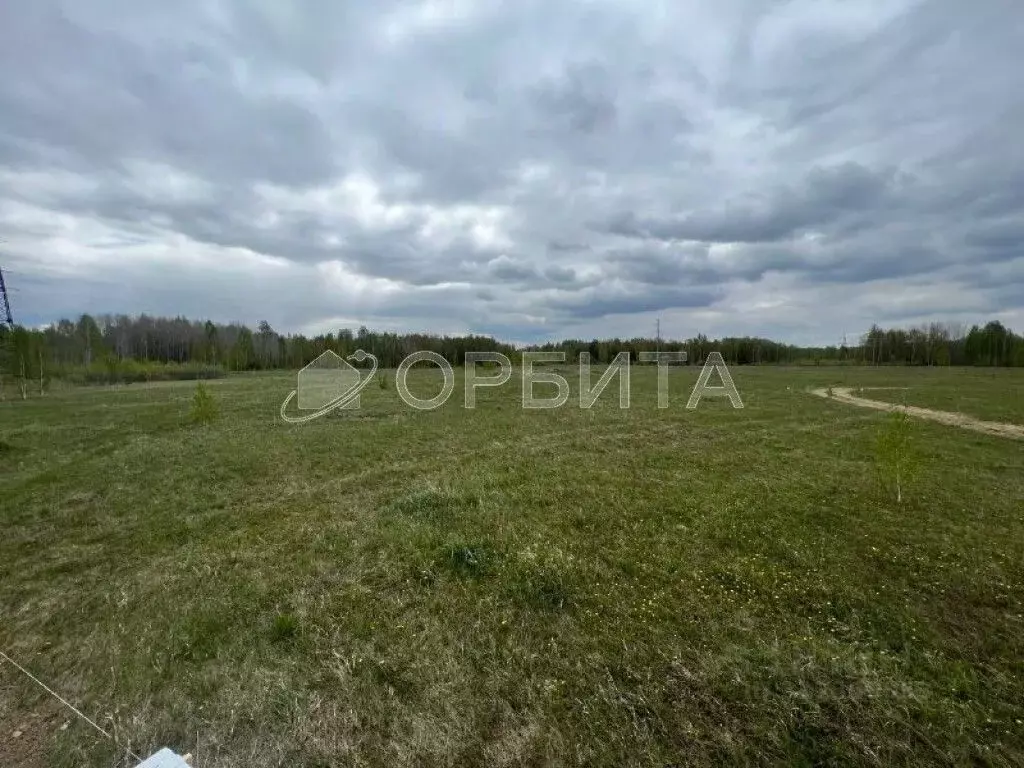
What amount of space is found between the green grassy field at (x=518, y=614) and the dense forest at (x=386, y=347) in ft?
191

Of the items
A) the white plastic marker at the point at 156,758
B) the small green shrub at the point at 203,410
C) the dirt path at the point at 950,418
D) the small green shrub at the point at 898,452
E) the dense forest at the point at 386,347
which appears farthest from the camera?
the dense forest at the point at 386,347

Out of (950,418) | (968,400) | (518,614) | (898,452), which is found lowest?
(518,614)

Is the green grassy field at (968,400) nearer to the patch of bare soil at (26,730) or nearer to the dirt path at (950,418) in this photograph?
the dirt path at (950,418)

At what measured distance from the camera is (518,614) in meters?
5.54

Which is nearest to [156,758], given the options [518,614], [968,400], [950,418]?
[518,614]

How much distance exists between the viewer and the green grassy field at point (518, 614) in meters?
3.81

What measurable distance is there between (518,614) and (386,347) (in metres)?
89.1

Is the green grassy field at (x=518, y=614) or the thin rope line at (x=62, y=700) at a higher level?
the green grassy field at (x=518, y=614)

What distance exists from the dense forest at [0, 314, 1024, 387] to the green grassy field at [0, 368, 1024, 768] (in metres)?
58.4

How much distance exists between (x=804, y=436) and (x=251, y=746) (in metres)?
18.3

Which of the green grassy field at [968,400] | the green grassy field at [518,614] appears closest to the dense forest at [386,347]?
the green grassy field at [968,400]

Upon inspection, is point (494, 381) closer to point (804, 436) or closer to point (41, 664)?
point (804, 436)

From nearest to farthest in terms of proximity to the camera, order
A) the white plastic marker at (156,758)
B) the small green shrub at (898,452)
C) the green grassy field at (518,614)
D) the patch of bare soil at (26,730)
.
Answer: the white plastic marker at (156,758) → the patch of bare soil at (26,730) → the green grassy field at (518,614) → the small green shrub at (898,452)

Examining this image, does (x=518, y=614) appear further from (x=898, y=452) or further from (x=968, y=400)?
(x=968, y=400)
